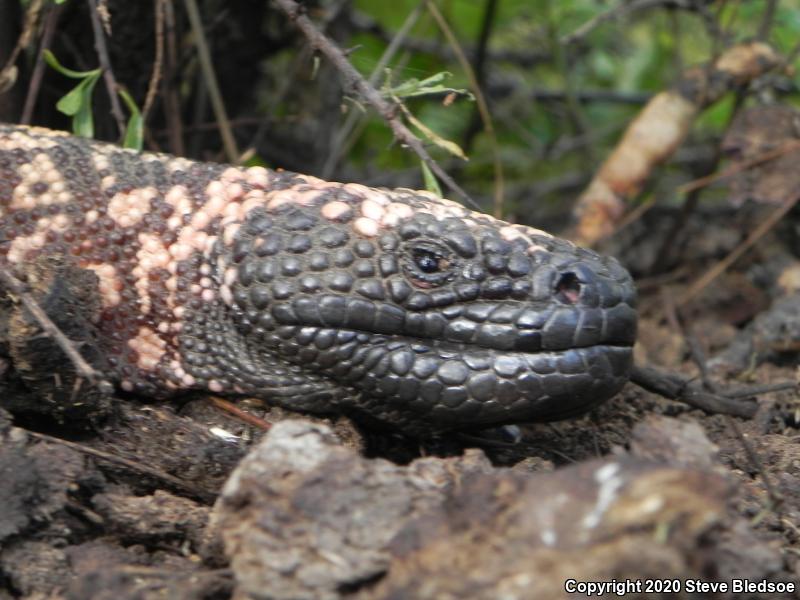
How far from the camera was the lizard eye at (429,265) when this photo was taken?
2.24 m

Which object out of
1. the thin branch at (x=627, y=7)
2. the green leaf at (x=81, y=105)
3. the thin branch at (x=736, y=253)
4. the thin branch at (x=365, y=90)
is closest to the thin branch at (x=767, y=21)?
the thin branch at (x=627, y=7)

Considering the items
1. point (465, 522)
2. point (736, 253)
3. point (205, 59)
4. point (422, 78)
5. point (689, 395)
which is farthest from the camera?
point (422, 78)

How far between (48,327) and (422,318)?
735 mm

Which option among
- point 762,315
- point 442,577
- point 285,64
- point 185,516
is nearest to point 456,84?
point 285,64

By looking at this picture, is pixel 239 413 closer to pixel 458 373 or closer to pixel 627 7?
pixel 458 373

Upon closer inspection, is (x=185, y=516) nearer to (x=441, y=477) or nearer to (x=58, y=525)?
(x=58, y=525)

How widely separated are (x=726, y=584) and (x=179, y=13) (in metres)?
2.66

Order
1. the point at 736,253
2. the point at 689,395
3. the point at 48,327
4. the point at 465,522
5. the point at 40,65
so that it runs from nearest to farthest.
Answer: the point at 465,522
the point at 48,327
the point at 689,395
the point at 40,65
the point at 736,253

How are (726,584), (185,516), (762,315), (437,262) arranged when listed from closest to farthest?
1. (726,584)
2. (185,516)
3. (437,262)
4. (762,315)

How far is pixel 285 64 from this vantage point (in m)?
4.94

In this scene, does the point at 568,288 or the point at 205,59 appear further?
the point at 205,59

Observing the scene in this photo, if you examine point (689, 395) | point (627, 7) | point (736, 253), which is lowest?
point (689, 395)

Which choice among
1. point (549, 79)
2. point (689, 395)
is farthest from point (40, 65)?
point (549, 79)

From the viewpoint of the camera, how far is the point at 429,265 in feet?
7.37
